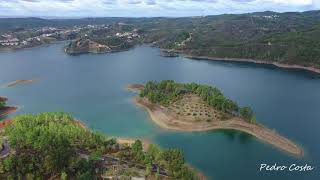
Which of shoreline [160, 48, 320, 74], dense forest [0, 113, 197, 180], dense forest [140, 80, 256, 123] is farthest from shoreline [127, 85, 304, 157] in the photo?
shoreline [160, 48, 320, 74]

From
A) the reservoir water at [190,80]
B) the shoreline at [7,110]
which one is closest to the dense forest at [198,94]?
the reservoir water at [190,80]

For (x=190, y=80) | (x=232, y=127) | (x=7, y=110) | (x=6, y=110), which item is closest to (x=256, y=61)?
(x=190, y=80)

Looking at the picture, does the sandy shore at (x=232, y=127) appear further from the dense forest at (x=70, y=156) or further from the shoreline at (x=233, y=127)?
the dense forest at (x=70, y=156)

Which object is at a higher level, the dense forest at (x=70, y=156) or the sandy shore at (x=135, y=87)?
the dense forest at (x=70, y=156)

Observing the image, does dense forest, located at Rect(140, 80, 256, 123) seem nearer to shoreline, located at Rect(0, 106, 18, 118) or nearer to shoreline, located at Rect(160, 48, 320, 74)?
shoreline, located at Rect(0, 106, 18, 118)

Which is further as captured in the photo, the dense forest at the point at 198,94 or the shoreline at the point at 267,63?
the shoreline at the point at 267,63

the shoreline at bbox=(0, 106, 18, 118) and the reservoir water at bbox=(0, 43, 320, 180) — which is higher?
the reservoir water at bbox=(0, 43, 320, 180)
